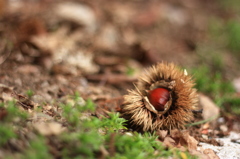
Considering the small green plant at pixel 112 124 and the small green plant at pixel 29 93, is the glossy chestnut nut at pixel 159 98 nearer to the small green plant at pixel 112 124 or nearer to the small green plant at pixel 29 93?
the small green plant at pixel 112 124

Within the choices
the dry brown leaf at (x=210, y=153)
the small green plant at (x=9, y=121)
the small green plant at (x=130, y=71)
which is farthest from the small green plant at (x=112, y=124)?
the small green plant at (x=130, y=71)

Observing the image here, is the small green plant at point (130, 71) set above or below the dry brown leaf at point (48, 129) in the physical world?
above

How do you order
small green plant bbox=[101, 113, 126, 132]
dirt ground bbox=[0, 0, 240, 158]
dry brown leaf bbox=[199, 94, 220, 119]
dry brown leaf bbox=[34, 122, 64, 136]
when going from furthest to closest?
dirt ground bbox=[0, 0, 240, 158] → dry brown leaf bbox=[199, 94, 220, 119] → small green plant bbox=[101, 113, 126, 132] → dry brown leaf bbox=[34, 122, 64, 136]

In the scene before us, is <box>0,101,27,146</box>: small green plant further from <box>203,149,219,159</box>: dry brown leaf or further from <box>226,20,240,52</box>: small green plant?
<box>226,20,240,52</box>: small green plant

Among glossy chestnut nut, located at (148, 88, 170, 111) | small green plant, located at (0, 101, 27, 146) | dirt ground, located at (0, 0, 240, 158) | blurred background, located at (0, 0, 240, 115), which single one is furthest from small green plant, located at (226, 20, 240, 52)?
small green plant, located at (0, 101, 27, 146)

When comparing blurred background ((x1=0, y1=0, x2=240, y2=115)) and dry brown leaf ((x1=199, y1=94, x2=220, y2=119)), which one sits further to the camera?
blurred background ((x1=0, y1=0, x2=240, y2=115))

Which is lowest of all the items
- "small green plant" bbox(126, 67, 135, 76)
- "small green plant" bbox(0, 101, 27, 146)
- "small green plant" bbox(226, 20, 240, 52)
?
"small green plant" bbox(0, 101, 27, 146)

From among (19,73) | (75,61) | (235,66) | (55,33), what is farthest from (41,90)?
(235,66)
